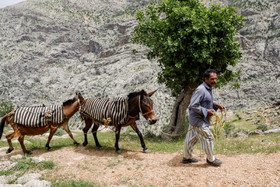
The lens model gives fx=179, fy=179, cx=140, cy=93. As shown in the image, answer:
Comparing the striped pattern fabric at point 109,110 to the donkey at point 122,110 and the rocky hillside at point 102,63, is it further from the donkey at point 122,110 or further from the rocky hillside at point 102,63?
the rocky hillside at point 102,63

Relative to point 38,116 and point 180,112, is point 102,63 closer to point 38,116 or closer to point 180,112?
point 180,112

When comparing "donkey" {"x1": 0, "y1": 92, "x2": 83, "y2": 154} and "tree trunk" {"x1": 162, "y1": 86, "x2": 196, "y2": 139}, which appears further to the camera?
"tree trunk" {"x1": 162, "y1": 86, "x2": 196, "y2": 139}

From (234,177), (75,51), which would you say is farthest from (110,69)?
(234,177)

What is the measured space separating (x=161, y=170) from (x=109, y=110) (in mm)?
3800

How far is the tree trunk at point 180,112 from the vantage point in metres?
13.8

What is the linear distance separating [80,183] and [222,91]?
126 m

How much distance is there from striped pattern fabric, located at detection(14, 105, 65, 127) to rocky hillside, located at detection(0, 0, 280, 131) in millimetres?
94788

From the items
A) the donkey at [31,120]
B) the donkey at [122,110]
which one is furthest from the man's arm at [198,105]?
the donkey at [31,120]

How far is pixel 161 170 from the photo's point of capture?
634 cm

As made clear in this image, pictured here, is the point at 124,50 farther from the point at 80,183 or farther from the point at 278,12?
→ the point at 80,183

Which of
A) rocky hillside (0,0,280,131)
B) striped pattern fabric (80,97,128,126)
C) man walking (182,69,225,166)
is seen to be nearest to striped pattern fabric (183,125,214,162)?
man walking (182,69,225,166)

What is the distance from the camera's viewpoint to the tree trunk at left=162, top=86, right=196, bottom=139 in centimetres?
1378

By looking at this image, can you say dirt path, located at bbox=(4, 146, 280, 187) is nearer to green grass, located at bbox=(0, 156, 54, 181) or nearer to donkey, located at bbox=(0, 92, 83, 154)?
green grass, located at bbox=(0, 156, 54, 181)

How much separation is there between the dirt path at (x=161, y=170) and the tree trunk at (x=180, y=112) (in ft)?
19.2
